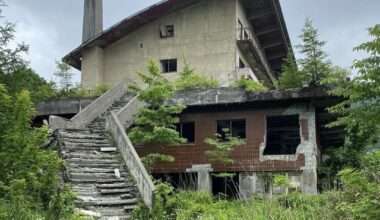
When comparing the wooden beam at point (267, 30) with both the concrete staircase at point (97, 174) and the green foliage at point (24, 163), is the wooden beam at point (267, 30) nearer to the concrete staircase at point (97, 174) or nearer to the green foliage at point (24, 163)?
the concrete staircase at point (97, 174)

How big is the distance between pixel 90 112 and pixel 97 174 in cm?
485

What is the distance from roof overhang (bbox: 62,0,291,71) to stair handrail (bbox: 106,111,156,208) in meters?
11.9

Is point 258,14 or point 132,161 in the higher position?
point 258,14

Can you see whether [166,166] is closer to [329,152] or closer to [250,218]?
[329,152]

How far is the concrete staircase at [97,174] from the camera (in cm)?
1320

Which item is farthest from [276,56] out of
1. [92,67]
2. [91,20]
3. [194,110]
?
[194,110]

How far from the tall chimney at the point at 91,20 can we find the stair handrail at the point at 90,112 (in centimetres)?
1418

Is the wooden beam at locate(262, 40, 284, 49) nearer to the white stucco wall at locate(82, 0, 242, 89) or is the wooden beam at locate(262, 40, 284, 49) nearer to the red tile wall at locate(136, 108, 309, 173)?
the white stucco wall at locate(82, 0, 242, 89)

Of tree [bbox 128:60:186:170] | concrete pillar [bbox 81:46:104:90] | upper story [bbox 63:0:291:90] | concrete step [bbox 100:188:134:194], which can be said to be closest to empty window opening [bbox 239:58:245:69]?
upper story [bbox 63:0:291:90]

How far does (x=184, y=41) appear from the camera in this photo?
92.8 feet

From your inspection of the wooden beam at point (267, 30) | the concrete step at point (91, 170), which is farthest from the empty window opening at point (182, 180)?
the wooden beam at point (267, 30)

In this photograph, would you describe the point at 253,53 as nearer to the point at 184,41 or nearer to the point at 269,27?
the point at 269,27

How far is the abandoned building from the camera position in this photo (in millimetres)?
15242

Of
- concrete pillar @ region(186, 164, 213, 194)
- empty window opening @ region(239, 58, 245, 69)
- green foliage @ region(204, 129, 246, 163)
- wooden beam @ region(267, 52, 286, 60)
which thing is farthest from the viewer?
wooden beam @ region(267, 52, 286, 60)
